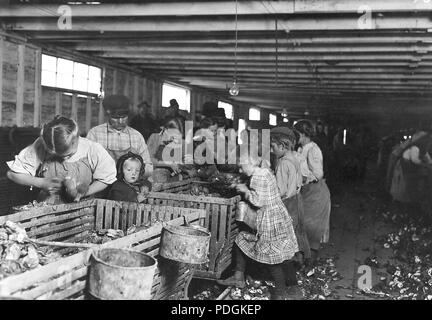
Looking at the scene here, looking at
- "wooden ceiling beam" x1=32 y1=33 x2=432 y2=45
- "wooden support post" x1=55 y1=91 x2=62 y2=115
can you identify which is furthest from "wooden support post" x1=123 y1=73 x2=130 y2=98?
"wooden ceiling beam" x1=32 y1=33 x2=432 y2=45

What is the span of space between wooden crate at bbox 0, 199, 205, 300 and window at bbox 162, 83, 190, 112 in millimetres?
8276

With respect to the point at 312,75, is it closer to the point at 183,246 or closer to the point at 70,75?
the point at 70,75

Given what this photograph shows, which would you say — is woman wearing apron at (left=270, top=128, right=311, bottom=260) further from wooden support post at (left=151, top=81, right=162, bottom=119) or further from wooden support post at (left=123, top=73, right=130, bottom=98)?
wooden support post at (left=151, top=81, right=162, bottom=119)

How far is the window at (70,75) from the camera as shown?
800cm

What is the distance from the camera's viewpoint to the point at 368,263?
647 centimetres

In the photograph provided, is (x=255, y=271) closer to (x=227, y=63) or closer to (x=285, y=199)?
(x=285, y=199)

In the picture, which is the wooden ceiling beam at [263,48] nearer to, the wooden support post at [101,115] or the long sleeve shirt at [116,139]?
the wooden support post at [101,115]

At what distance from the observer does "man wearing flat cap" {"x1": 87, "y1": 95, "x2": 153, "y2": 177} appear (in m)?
5.19

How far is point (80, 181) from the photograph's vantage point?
13.3ft

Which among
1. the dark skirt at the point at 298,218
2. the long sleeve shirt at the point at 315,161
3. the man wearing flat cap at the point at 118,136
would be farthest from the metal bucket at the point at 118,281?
the long sleeve shirt at the point at 315,161

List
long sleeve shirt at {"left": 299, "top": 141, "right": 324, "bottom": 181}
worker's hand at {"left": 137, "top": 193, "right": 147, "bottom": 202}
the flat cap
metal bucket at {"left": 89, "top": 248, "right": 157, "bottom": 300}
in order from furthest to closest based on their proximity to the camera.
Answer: long sleeve shirt at {"left": 299, "top": 141, "right": 324, "bottom": 181}
the flat cap
worker's hand at {"left": 137, "top": 193, "right": 147, "bottom": 202}
metal bucket at {"left": 89, "top": 248, "right": 157, "bottom": 300}

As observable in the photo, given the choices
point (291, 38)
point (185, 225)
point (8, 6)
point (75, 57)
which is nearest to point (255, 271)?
point (185, 225)

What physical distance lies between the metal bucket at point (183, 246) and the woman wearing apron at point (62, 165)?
112 centimetres

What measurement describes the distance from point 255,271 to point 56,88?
191 inches
